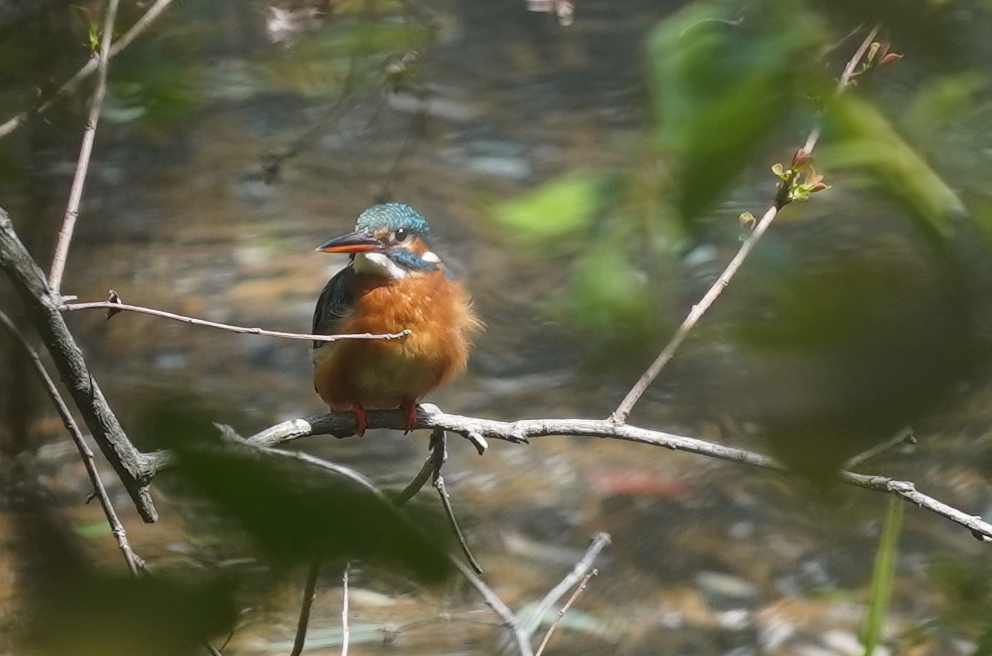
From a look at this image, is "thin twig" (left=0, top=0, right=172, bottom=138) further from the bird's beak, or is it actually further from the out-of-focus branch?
the bird's beak

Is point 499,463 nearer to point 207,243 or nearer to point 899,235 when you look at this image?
point 207,243

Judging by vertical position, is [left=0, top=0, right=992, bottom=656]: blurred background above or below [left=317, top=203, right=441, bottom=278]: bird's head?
above

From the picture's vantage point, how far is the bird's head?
1.82 metres

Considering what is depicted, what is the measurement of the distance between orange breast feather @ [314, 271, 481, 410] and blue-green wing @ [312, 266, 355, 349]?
2 centimetres

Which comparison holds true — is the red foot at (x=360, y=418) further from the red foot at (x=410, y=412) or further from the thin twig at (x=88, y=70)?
the thin twig at (x=88, y=70)

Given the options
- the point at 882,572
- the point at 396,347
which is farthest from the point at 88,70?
the point at 396,347

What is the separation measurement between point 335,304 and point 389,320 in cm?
11

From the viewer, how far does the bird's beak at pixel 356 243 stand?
1667 millimetres

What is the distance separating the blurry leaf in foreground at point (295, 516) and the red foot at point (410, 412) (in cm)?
137

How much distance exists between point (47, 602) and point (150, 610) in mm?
26

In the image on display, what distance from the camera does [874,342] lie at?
0.25 m

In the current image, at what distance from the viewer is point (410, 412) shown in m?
1.71

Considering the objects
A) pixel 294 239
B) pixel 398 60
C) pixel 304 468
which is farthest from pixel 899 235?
pixel 294 239

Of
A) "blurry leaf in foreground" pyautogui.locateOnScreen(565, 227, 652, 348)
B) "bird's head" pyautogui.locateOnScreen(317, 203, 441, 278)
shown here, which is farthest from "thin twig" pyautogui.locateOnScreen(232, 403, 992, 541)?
"blurry leaf in foreground" pyautogui.locateOnScreen(565, 227, 652, 348)
